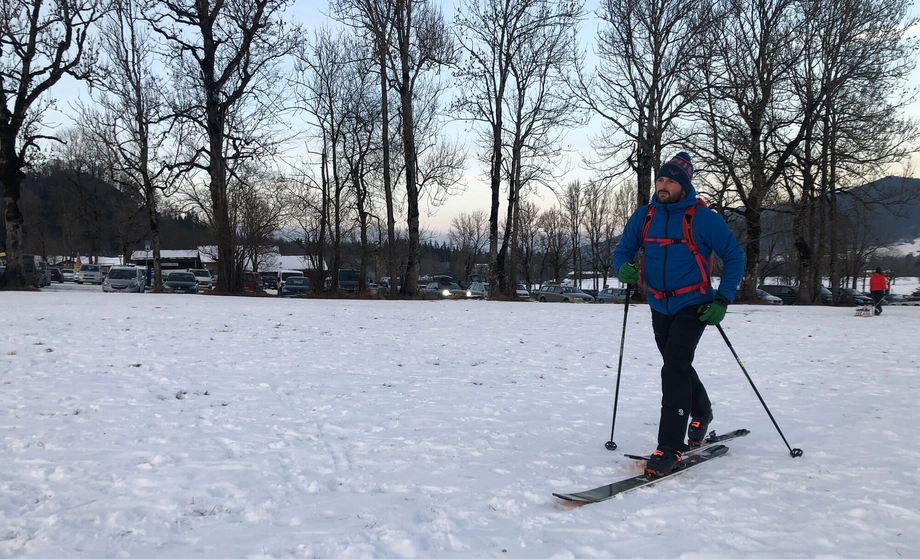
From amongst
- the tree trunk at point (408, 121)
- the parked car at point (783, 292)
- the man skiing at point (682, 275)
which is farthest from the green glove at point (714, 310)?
the parked car at point (783, 292)

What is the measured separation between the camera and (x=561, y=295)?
37.8 m

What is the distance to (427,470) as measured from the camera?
12.3 ft

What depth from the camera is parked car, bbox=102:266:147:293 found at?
2958 cm

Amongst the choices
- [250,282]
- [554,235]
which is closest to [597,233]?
[554,235]

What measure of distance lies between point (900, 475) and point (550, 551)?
251 centimetres

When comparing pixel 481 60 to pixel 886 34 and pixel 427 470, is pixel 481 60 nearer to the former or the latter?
pixel 886 34

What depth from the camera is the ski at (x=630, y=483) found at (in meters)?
3.18

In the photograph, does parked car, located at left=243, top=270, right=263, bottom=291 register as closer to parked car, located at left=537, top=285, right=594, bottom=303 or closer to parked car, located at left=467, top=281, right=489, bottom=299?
parked car, located at left=467, top=281, right=489, bottom=299

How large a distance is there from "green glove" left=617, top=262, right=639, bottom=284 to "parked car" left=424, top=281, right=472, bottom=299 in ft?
90.1

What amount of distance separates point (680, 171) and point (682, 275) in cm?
71

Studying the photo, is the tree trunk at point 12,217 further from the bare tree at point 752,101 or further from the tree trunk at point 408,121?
the bare tree at point 752,101

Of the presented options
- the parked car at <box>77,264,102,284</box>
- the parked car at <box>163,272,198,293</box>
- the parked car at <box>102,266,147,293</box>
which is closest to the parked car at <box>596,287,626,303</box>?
the parked car at <box>163,272,198,293</box>

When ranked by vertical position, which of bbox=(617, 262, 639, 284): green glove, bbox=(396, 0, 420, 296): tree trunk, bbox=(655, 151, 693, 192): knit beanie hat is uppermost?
bbox=(396, 0, 420, 296): tree trunk

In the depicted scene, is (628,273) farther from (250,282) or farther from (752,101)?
(250,282)
